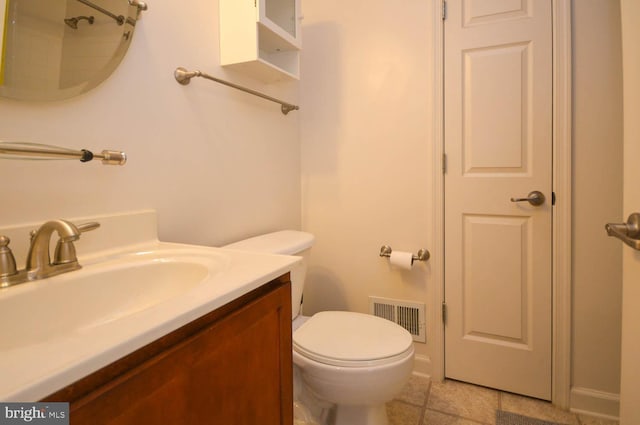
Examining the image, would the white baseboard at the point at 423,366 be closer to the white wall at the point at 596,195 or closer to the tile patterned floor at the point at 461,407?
the tile patterned floor at the point at 461,407

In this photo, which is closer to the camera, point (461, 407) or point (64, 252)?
point (64, 252)

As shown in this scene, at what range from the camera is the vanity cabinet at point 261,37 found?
124 centimetres

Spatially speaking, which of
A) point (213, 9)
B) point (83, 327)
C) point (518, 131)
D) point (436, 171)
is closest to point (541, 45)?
point (518, 131)

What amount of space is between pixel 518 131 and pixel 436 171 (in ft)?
1.23

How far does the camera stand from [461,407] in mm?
1502

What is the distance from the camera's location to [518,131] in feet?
4.90

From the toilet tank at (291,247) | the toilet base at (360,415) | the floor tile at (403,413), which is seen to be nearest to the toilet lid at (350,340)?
the toilet tank at (291,247)

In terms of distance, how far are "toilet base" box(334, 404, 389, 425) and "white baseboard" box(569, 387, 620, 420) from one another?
2.87ft

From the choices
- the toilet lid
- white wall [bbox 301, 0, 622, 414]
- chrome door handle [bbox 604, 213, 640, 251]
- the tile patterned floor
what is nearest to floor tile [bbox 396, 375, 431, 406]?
the tile patterned floor

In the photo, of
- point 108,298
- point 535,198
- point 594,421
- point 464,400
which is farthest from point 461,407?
point 108,298

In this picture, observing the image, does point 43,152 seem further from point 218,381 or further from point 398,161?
point 398,161

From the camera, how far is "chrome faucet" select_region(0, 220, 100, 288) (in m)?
0.63

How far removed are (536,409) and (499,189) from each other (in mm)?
966

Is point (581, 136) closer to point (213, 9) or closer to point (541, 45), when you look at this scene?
point (541, 45)
